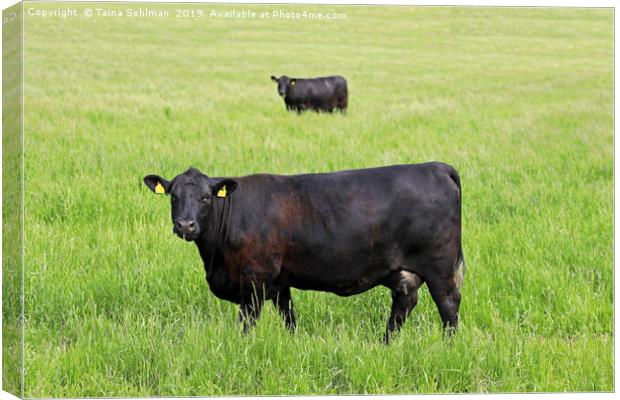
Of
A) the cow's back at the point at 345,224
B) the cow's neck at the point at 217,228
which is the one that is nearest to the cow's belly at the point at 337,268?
the cow's back at the point at 345,224

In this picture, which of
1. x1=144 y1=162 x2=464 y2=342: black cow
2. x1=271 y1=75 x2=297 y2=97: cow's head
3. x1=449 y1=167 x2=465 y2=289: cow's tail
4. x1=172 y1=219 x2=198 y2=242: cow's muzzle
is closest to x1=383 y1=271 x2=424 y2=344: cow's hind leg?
x1=144 y1=162 x2=464 y2=342: black cow

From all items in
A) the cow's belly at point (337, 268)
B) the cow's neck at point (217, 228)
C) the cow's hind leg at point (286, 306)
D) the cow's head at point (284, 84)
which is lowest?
the cow's hind leg at point (286, 306)

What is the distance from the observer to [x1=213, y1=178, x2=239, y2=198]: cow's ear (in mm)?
6027

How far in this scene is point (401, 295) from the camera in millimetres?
6496

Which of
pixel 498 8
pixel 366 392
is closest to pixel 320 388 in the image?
pixel 366 392

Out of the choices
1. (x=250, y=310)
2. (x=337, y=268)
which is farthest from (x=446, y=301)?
(x=250, y=310)

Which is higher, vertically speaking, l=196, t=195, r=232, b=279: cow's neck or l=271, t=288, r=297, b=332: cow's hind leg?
l=196, t=195, r=232, b=279: cow's neck

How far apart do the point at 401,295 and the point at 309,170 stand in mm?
2510

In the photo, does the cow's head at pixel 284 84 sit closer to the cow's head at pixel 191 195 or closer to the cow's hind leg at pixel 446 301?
the cow's hind leg at pixel 446 301

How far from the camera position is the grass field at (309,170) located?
5902 millimetres

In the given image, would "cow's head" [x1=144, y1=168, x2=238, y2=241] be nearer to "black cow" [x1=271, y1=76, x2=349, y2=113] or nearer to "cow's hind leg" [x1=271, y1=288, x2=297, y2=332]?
"cow's hind leg" [x1=271, y1=288, x2=297, y2=332]

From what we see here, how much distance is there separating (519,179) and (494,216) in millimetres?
823

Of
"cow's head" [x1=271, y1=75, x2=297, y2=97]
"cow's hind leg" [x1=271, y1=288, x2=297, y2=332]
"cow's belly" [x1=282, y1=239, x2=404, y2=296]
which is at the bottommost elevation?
"cow's hind leg" [x1=271, y1=288, x2=297, y2=332]

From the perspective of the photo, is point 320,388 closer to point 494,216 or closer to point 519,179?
point 494,216
